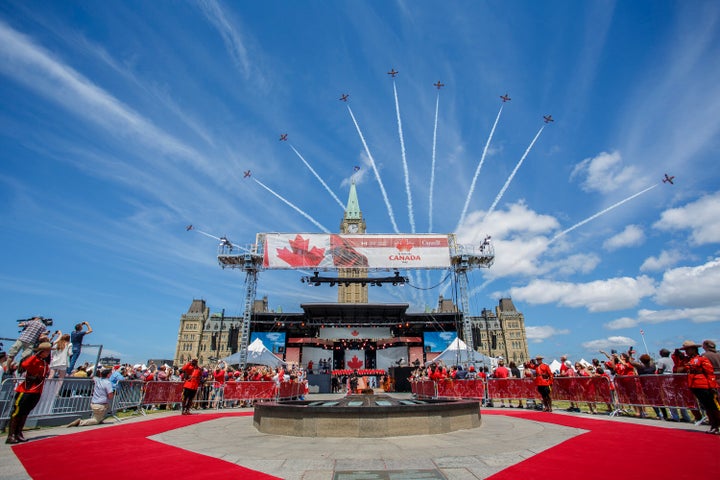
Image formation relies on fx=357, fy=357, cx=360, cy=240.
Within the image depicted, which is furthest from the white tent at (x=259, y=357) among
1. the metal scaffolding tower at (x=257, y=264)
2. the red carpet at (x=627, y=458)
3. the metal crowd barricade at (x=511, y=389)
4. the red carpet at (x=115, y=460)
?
the red carpet at (x=627, y=458)

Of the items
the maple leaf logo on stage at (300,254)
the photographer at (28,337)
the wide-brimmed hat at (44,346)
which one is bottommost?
the wide-brimmed hat at (44,346)

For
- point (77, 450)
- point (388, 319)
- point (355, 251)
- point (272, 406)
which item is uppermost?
point (355, 251)

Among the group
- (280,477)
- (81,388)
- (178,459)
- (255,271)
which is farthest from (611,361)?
(255,271)

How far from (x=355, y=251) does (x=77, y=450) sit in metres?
24.9

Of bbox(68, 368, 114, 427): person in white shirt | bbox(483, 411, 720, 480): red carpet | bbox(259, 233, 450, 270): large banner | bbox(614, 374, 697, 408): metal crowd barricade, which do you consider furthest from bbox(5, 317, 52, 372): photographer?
bbox(259, 233, 450, 270): large banner

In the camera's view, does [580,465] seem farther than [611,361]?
No

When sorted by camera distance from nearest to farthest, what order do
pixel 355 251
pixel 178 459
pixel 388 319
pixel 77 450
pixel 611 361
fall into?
pixel 178 459 → pixel 77 450 → pixel 611 361 → pixel 355 251 → pixel 388 319

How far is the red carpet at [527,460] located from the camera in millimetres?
4543

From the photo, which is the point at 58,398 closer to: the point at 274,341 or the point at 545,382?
the point at 545,382

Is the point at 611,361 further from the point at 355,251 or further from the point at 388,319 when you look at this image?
the point at 388,319

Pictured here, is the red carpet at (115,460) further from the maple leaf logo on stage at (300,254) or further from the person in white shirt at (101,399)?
the maple leaf logo on stage at (300,254)

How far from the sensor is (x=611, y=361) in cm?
1307

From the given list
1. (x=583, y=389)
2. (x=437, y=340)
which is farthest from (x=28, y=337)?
(x=437, y=340)

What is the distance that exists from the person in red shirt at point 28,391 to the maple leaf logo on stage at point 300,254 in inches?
908
